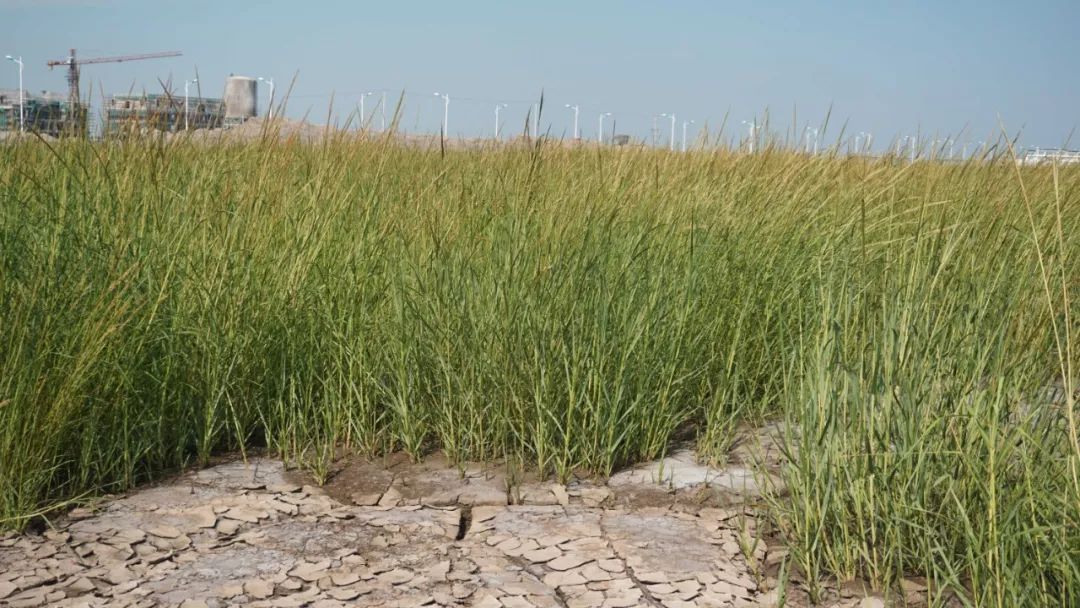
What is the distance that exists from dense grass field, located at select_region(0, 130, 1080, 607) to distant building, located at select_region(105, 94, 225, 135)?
3.8 inches

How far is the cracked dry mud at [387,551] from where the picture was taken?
88.4 inches

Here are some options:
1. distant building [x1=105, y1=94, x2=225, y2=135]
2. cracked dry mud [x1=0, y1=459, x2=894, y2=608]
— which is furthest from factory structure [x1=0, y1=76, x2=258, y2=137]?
cracked dry mud [x1=0, y1=459, x2=894, y2=608]

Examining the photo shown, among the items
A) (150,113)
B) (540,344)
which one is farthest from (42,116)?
(540,344)

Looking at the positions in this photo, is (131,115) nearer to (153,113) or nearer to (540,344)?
(153,113)

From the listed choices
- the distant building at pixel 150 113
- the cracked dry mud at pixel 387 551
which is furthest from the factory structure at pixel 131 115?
the cracked dry mud at pixel 387 551

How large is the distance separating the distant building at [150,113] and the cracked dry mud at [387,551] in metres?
1.41

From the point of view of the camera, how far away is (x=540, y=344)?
2.97 meters

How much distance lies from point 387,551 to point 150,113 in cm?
212

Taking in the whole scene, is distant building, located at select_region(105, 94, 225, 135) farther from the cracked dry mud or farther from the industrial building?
the cracked dry mud

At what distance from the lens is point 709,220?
3.73m

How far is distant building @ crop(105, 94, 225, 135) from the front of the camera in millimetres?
3611

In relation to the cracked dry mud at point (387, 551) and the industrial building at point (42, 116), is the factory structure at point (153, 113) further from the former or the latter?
the cracked dry mud at point (387, 551)

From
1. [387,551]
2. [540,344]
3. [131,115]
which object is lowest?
[387,551]

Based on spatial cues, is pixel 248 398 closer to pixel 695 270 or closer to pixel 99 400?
pixel 99 400
